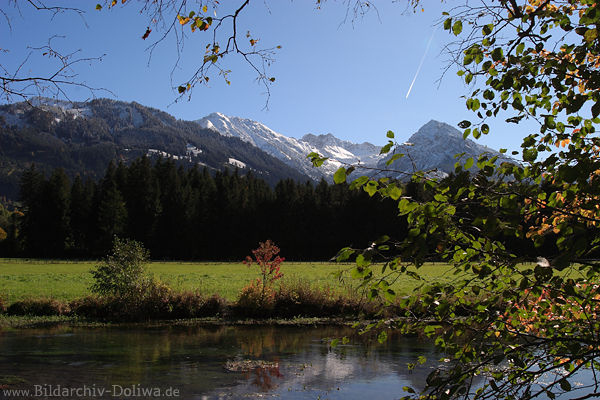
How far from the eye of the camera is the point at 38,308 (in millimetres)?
25828

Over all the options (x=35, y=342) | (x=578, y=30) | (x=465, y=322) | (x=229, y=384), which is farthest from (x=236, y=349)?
(x=578, y=30)

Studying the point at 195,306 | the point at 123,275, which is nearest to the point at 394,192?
the point at 123,275

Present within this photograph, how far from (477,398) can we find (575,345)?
758mm

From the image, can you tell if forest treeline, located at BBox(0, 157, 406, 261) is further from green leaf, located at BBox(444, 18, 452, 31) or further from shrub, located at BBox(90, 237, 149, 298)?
green leaf, located at BBox(444, 18, 452, 31)

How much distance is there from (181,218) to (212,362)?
7692cm

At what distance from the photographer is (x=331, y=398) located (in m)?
12.4

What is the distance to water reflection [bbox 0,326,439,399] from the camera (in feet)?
43.7

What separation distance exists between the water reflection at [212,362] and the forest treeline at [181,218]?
64.3 meters

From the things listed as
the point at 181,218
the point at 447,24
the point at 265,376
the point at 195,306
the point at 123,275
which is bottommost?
the point at 265,376

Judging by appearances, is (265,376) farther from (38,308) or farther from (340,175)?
(38,308)

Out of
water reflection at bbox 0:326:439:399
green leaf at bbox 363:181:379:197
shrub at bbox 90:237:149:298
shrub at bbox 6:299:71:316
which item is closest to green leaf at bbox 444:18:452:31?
green leaf at bbox 363:181:379:197

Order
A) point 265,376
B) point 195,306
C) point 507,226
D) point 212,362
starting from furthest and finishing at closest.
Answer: point 195,306 < point 212,362 < point 265,376 < point 507,226

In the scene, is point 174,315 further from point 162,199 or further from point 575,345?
point 162,199

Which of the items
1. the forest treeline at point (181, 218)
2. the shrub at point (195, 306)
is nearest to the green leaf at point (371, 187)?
the shrub at point (195, 306)
